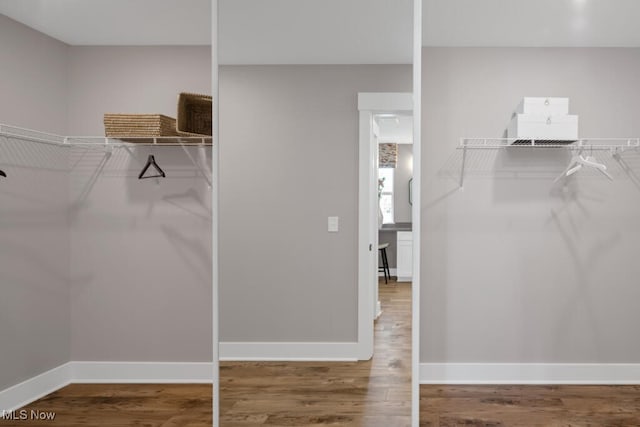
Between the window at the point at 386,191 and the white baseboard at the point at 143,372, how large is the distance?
168 centimetres

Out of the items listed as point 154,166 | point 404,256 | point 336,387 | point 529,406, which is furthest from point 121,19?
point 529,406

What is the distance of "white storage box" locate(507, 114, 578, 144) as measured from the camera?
3303 millimetres

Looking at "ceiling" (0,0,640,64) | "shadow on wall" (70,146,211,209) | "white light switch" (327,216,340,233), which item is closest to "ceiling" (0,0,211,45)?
"ceiling" (0,0,640,64)

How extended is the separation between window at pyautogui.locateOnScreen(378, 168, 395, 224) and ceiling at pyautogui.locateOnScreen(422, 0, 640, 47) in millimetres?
1117

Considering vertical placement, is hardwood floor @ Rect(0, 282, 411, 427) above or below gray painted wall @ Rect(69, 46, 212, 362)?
below

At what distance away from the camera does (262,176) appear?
270 centimetres

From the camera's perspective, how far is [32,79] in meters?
3.29

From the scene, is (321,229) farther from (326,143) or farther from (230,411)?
(230,411)

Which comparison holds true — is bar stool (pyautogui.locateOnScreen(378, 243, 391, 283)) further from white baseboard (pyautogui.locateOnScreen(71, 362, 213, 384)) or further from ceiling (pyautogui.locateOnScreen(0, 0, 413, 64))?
white baseboard (pyautogui.locateOnScreen(71, 362, 213, 384))

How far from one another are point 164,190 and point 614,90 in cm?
331

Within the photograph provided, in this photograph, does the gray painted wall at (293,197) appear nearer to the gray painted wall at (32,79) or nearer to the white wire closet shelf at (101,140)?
the white wire closet shelf at (101,140)

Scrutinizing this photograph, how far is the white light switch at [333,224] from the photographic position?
2727 millimetres

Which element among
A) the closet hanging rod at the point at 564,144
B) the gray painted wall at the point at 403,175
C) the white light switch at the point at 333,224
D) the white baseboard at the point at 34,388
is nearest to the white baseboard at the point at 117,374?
the white baseboard at the point at 34,388

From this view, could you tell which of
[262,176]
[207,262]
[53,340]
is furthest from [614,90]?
[53,340]
